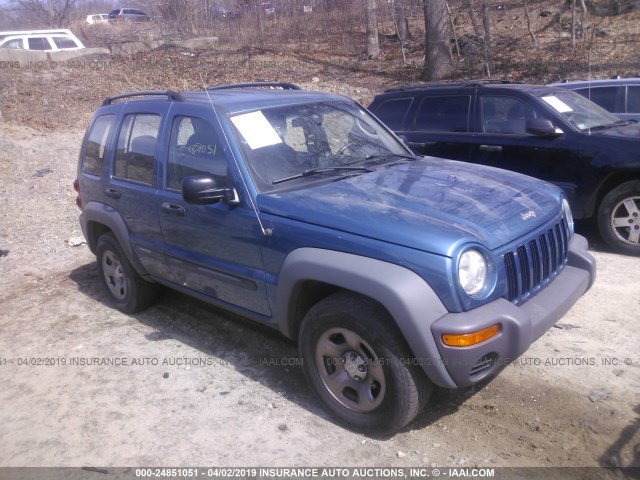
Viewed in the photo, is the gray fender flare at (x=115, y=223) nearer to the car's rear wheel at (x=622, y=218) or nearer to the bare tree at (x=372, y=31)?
the car's rear wheel at (x=622, y=218)

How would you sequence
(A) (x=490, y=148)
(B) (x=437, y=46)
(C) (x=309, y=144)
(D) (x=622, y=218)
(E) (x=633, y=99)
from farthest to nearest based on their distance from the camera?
(B) (x=437, y=46) → (E) (x=633, y=99) → (A) (x=490, y=148) → (D) (x=622, y=218) → (C) (x=309, y=144)

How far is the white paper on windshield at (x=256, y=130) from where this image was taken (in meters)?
4.20

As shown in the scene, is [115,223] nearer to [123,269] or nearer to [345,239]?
[123,269]

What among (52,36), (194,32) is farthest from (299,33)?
(52,36)

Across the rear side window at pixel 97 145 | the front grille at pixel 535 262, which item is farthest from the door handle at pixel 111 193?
the front grille at pixel 535 262

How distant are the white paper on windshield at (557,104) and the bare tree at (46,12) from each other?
3401cm

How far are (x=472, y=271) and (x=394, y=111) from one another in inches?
196

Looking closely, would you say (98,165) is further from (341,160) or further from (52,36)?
(52,36)

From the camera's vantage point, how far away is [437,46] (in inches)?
617

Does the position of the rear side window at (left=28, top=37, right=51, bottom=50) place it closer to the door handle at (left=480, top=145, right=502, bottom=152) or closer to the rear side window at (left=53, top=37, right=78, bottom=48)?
the rear side window at (left=53, top=37, right=78, bottom=48)

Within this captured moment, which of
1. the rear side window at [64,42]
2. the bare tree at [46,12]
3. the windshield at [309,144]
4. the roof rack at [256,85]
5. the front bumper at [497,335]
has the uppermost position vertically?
the bare tree at [46,12]

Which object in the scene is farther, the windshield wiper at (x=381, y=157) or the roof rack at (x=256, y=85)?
the roof rack at (x=256, y=85)

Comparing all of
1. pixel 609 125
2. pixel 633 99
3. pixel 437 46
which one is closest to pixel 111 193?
pixel 609 125

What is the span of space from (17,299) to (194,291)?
2752 millimetres
